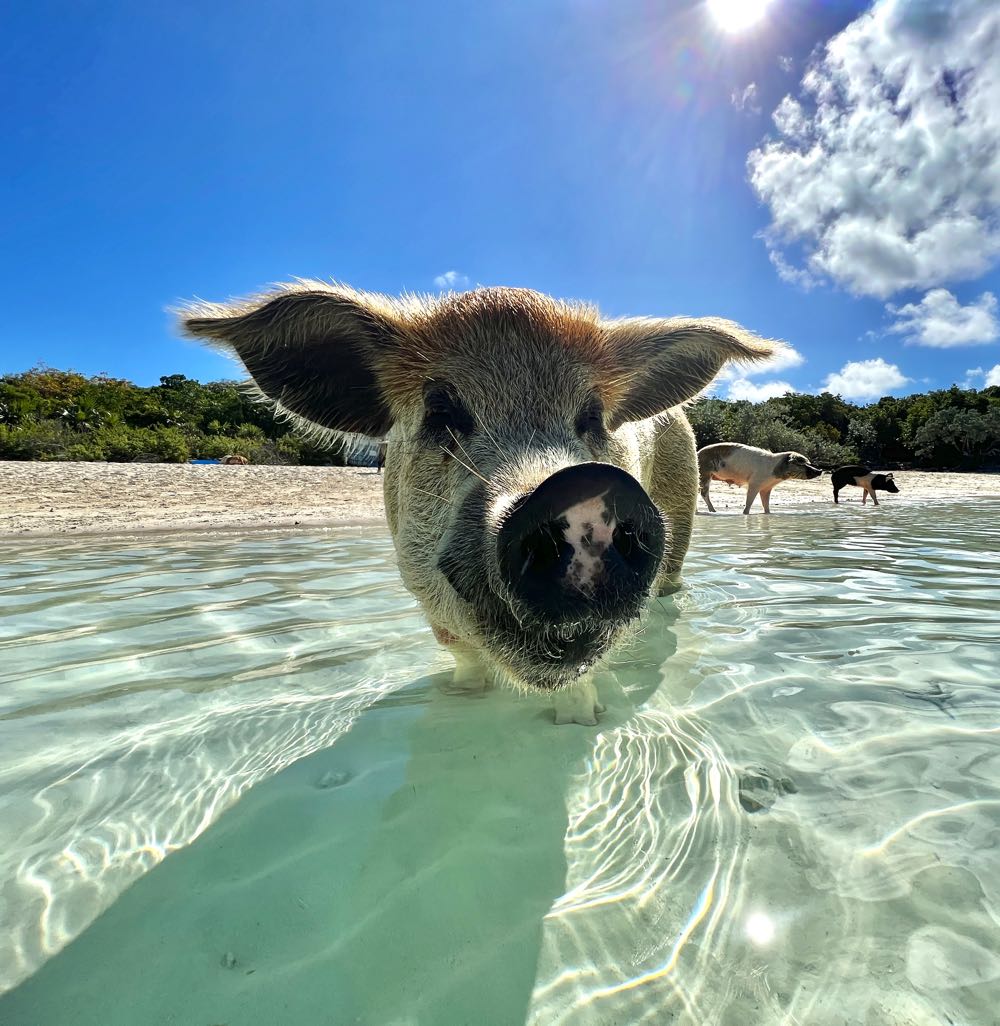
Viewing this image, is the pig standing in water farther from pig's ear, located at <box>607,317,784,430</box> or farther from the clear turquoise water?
the clear turquoise water

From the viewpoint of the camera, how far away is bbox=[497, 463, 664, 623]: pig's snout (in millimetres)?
1234

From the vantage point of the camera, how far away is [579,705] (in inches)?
81.8

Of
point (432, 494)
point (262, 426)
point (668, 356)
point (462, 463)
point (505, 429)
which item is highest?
point (262, 426)

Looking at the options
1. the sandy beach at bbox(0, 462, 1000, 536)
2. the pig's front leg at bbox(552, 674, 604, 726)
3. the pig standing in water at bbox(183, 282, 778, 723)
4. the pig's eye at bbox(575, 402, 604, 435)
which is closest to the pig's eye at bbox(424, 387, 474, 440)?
the pig standing in water at bbox(183, 282, 778, 723)

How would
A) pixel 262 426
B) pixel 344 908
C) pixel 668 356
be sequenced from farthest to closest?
pixel 262 426 < pixel 668 356 < pixel 344 908

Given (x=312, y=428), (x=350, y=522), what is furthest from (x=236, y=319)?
(x=350, y=522)

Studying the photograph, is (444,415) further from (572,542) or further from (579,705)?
(579,705)

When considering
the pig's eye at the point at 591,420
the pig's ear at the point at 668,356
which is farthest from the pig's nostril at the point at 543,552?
the pig's ear at the point at 668,356

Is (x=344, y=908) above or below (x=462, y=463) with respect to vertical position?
below

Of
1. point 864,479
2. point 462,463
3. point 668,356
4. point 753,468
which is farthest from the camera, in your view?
point 864,479

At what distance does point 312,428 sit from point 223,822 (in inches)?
68.2

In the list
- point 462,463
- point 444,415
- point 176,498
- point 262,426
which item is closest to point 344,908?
point 462,463

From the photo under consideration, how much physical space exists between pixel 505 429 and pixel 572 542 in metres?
0.77

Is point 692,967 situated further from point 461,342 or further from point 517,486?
point 461,342
